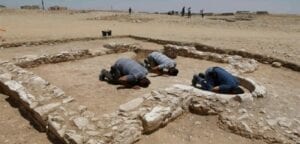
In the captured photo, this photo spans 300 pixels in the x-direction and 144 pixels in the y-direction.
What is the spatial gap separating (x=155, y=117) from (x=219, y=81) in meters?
2.26

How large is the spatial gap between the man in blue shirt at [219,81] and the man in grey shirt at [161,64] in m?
1.92

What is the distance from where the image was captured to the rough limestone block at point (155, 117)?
5.55m

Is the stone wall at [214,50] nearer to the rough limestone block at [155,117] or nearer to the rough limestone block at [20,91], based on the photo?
the rough limestone block at [155,117]

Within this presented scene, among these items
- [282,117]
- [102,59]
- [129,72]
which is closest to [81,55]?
[102,59]

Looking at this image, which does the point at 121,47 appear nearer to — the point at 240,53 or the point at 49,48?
the point at 49,48

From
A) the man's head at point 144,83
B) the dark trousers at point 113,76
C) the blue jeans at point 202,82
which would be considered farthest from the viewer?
the dark trousers at point 113,76

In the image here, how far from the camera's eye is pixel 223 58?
11.5m

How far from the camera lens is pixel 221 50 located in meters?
13.2

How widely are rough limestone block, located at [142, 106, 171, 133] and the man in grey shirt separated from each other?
3.43 metres

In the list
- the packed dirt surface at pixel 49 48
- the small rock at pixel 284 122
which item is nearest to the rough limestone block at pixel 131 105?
the small rock at pixel 284 122

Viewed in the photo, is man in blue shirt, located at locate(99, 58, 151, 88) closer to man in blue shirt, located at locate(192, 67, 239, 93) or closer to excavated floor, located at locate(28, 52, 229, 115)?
excavated floor, located at locate(28, 52, 229, 115)

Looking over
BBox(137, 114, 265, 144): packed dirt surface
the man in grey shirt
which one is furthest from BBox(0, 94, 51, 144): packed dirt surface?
the man in grey shirt

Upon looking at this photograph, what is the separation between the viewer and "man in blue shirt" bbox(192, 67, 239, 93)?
7.09 m

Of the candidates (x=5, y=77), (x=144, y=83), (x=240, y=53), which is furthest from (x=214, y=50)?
(x=5, y=77)
